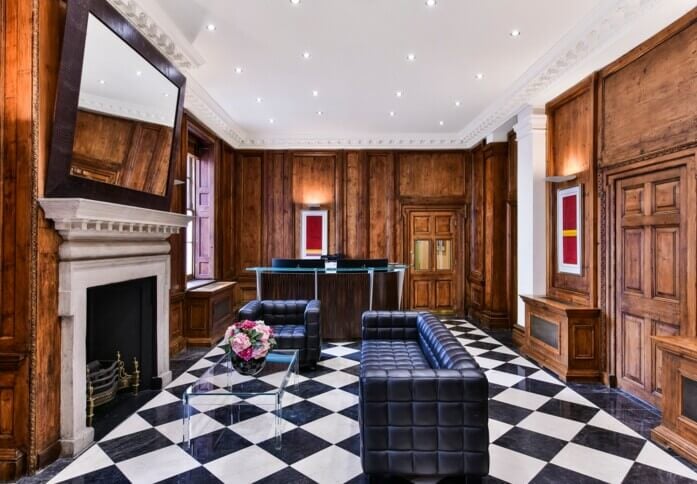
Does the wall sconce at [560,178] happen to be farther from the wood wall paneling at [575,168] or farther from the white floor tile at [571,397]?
the white floor tile at [571,397]

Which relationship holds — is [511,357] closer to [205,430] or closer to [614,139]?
[614,139]

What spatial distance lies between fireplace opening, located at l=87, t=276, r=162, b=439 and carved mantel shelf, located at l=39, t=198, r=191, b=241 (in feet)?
1.85

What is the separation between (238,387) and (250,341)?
594mm

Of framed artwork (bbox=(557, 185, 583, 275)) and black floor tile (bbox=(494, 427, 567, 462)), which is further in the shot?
framed artwork (bbox=(557, 185, 583, 275))

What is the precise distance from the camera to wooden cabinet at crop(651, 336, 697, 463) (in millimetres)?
2766

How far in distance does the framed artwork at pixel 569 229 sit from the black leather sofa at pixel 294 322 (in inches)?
122

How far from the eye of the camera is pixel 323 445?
9.53 ft

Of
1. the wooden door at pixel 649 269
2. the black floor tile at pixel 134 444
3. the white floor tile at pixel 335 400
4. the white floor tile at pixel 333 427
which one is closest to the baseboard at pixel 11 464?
the black floor tile at pixel 134 444

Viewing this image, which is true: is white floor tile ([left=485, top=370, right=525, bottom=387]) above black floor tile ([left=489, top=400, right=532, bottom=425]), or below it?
above

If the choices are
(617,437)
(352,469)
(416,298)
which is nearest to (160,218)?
(352,469)

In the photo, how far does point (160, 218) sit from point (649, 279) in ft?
15.2

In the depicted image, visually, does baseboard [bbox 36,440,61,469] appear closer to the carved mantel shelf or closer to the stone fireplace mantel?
the stone fireplace mantel

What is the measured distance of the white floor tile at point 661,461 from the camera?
2580 millimetres

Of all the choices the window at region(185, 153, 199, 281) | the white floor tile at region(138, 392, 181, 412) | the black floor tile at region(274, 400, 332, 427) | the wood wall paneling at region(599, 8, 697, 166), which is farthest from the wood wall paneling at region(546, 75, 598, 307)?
the window at region(185, 153, 199, 281)
